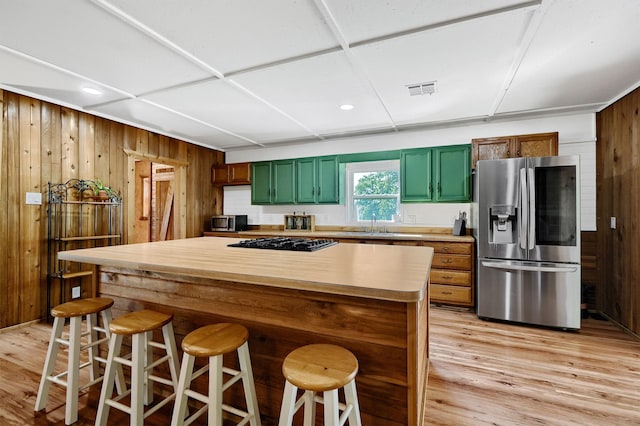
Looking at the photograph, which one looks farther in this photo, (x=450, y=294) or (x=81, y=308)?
(x=450, y=294)

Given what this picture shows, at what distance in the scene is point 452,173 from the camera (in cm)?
396

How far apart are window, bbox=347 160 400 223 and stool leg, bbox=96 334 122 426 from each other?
142 inches

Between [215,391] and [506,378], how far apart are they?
2.00m

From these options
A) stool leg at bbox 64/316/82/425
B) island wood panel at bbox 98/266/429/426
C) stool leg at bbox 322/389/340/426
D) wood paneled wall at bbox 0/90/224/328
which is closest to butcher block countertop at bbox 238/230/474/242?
wood paneled wall at bbox 0/90/224/328

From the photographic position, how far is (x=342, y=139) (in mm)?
4762

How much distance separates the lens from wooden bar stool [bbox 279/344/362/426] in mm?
1064

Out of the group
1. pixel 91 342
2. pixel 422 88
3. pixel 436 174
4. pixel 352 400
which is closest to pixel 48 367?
pixel 91 342

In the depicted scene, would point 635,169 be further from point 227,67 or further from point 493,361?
point 227,67

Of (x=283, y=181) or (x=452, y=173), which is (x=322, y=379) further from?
(x=283, y=181)

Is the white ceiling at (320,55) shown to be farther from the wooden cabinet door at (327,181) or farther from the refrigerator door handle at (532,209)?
the wooden cabinet door at (327,181)

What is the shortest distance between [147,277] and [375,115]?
2.93 meters

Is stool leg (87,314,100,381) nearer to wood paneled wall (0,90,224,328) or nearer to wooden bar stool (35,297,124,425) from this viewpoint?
wooden bar stool (35,297,124,425)

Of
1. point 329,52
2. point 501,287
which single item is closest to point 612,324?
point 501,287

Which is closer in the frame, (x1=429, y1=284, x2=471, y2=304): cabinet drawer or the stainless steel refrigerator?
the stainless steel refrigerator
